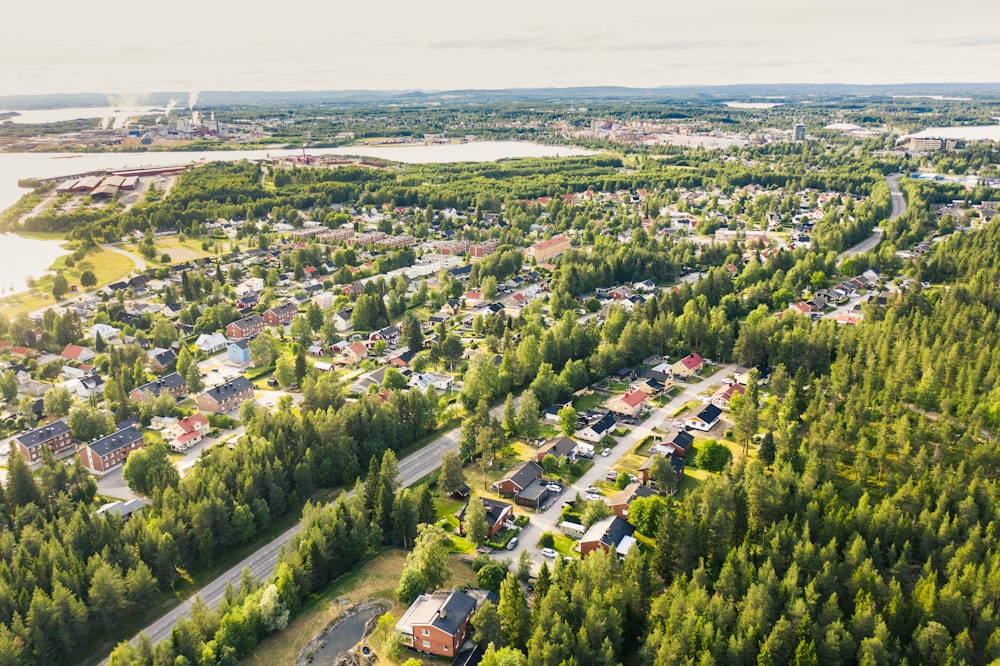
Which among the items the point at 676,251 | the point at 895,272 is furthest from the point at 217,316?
the point at 895,272

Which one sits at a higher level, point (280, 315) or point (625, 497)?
point (625, 497)

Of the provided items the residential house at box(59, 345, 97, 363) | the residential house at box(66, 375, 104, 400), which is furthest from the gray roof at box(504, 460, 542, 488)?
the residential house at box(59, 345, 97, 363)

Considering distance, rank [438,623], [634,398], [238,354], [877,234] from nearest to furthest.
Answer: [438,623], [634,398], [238,354], [877,234]

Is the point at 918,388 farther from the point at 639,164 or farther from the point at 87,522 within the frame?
the point at 639,164

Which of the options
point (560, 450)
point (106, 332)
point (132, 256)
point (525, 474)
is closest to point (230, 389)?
point (106, 332)

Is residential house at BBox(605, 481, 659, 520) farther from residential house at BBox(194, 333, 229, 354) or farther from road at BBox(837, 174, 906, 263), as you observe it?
road at BBox(837, 174, 906, 263)

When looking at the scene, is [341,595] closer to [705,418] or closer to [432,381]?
[432,381]

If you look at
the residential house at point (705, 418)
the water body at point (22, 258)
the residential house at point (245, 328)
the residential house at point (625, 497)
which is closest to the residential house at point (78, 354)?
the residential house at point (245, 328)
